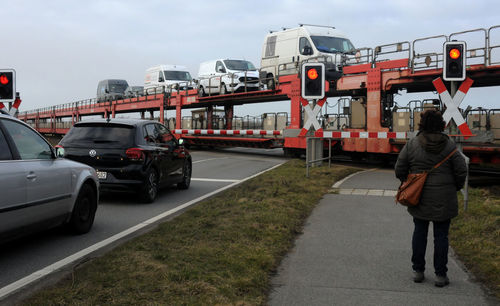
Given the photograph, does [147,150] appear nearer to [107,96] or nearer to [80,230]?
[80,230]

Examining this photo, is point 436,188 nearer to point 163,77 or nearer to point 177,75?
point 163,77

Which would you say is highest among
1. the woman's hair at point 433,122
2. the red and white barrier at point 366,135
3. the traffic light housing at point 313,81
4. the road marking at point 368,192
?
the traffic light housing at point 313,81

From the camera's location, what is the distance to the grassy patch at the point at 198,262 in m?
4.00

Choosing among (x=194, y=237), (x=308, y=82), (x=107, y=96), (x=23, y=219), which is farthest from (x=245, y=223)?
(x=107, y=96)

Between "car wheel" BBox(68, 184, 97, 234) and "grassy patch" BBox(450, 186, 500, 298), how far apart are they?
4.52 meters

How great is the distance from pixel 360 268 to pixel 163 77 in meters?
30.2

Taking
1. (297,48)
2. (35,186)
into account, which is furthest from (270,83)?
(35,186)

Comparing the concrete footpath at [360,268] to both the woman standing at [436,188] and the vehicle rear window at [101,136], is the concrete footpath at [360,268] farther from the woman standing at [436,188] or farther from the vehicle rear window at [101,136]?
the vehicle rear window at [101,136]

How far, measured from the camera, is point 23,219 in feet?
17.5

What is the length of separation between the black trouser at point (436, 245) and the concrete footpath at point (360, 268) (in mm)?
166

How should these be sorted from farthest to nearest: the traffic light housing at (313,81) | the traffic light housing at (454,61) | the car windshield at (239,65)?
the car windshield at (239,65) → the traffic light housing at (313,81) → the traffic light housing at (454,61)

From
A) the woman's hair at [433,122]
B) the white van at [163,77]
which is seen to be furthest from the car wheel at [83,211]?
the white van at [163,77]

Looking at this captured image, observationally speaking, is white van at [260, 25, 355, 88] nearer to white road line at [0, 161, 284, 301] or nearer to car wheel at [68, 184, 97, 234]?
white road line at [0, 161, 284, 301]

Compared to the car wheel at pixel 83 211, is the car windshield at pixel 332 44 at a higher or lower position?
higher
